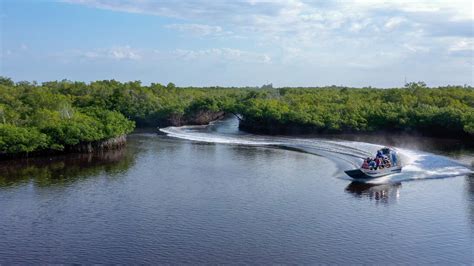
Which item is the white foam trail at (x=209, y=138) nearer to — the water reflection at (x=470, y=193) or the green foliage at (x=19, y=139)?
the green foliage at (x=19, y=139)

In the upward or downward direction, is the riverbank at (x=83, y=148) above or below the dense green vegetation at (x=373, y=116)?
below

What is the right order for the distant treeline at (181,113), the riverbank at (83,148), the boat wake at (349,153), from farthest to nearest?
the distant treeline at (181,113) → the riverbank at (83,148) → the boat wake at (349,153)

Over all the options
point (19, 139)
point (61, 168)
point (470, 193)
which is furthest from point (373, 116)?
point (19, 139)

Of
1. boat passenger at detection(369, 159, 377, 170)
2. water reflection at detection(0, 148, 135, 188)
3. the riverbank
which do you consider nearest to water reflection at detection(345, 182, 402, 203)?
boat passenger at detection(369, 159, 377, 170)

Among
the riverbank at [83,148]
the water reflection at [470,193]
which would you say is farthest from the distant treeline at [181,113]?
the water reflection at [470,193]

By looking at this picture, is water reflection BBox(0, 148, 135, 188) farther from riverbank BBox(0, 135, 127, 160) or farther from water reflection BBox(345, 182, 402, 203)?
water reflection BBox(345, 182, 402, 203)

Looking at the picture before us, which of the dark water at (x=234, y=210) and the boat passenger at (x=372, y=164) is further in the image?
the boat passenger at (x=372, y=164)
